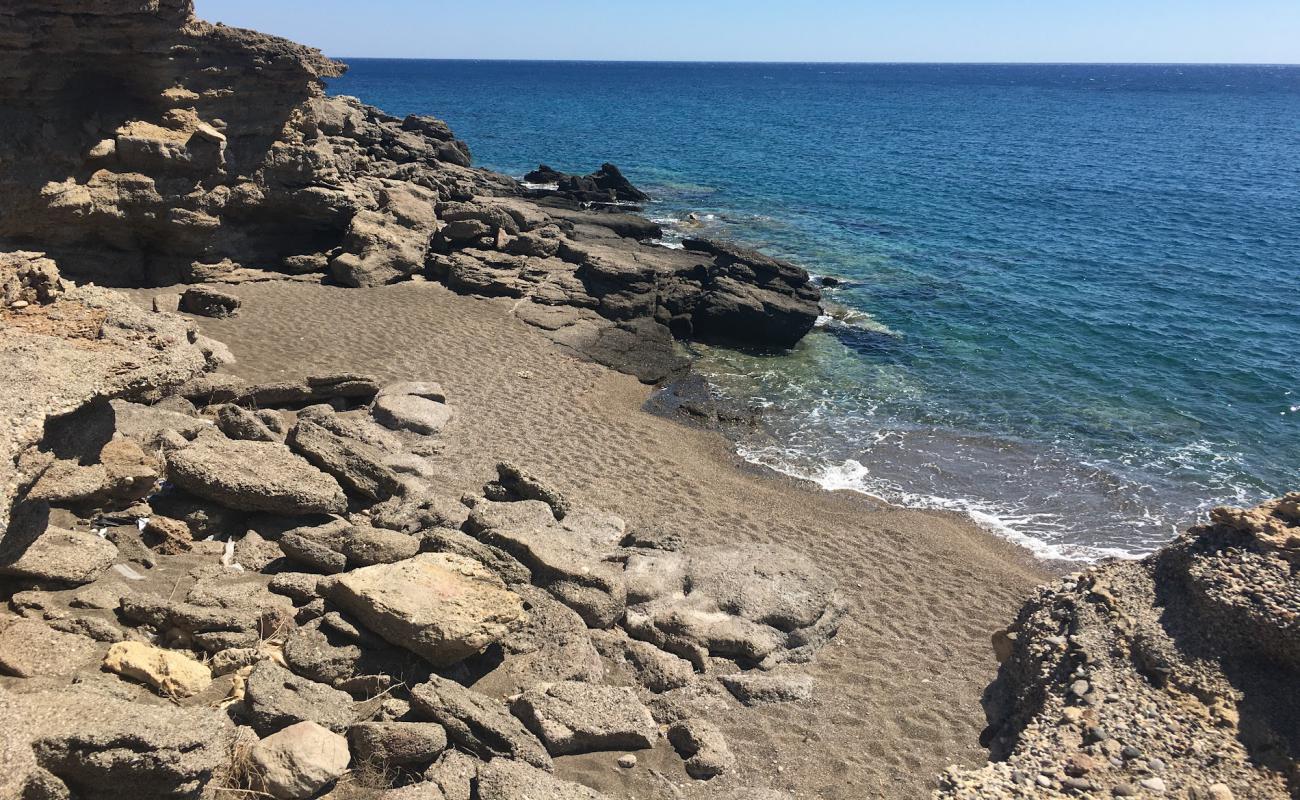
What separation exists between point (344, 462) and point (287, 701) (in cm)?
414

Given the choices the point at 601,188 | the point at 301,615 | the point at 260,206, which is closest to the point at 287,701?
the point at 301,615

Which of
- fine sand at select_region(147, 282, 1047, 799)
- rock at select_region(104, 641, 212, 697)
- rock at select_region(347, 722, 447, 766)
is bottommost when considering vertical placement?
fine sand at select_region(147, 282, 1047, 799)

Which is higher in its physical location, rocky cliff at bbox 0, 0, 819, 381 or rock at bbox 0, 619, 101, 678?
rocky cliff at bbox 0, 0, 819, 381

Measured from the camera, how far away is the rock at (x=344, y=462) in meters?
10.5

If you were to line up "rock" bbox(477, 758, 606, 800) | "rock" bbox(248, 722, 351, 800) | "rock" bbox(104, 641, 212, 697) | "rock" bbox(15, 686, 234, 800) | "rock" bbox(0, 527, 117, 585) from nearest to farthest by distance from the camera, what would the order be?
"rock" bbox(15, 686, 234, 800) < "rock" bbox(248, 722, 351, 800) < "rock" bbox(477, 758, 606, 800) < "rock" bbox(104, 641, 212, 697) < "rock" bbox(0, 527, 117, 585)

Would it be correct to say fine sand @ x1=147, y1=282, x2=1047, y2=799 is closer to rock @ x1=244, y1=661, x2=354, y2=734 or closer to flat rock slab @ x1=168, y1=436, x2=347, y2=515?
rock @ x1=244, y1=661, x2=354, y2=734

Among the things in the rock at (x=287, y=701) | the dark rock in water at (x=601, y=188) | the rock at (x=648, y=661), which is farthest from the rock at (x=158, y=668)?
the dark rock in water at (x=601, y=188)

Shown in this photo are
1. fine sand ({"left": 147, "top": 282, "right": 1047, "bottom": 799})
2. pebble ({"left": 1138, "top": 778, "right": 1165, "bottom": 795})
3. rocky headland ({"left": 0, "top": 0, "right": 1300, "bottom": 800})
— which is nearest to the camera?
pebble ({"left": 1138, "top": 778, "right": 1165, "bottom": 795})

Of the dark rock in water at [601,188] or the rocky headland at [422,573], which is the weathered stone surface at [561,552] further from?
the dark rock in water at [601,188]

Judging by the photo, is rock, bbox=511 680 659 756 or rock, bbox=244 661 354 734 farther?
rock, bbox=511 680 659 756

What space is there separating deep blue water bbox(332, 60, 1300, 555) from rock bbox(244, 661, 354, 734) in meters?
11.6

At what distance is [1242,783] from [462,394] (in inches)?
555

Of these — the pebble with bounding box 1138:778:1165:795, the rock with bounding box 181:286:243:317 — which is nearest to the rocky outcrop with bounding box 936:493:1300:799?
the pebble with bounding box 1138:778:1165:795

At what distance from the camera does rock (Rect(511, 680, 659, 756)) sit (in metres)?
7.79
